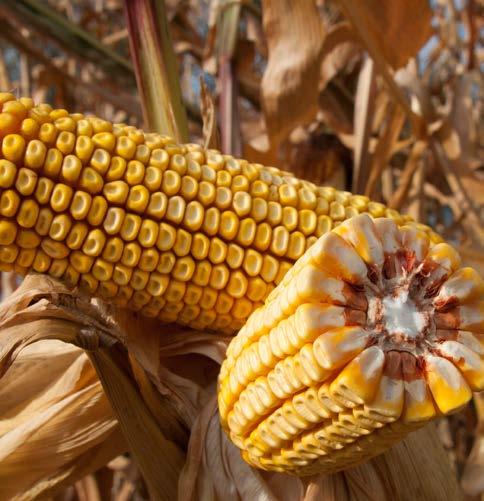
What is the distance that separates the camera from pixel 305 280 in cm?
66

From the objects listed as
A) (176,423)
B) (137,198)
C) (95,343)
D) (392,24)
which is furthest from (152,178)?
(392,24)

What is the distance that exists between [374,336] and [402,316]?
37 mm

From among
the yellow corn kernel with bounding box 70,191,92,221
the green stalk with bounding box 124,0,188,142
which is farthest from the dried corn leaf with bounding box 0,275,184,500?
the green stalk with bounding box 124,0,188,142

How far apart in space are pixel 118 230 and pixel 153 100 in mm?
471

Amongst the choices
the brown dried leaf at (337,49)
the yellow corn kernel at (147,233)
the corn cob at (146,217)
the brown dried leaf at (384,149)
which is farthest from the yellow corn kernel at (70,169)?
the brown dried leaf at (384,149)

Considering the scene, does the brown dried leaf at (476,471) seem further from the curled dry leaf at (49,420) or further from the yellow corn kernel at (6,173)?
the yellow corn kernel at (6,173)

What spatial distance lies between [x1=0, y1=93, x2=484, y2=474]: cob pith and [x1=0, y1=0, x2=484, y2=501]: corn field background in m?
0.17

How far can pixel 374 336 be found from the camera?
655mm

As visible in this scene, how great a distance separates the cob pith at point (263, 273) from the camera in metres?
0.65

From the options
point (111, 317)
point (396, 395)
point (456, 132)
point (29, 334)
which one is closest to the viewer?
point (396, 395)

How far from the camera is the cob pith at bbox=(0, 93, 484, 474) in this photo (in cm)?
65

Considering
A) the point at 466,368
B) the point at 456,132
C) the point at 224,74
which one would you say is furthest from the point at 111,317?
the point at 456,132

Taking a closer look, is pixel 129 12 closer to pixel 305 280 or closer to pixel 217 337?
pixel 217 337

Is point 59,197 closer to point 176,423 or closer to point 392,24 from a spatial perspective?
point 176,423
